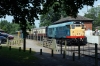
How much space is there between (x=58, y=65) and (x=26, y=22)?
3.20 meters

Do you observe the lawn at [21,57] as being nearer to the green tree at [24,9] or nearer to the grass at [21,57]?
the grass at [21,57]

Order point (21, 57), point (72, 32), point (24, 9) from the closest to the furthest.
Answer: point (24, 9) < point (21, 57) < point (72, 32)

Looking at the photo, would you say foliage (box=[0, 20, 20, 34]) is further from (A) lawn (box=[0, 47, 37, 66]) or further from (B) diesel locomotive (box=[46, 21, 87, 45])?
(A) lawn (box=[0, 47, 37, 66])

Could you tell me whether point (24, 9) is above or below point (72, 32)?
above

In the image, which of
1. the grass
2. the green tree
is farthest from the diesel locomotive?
the green tree

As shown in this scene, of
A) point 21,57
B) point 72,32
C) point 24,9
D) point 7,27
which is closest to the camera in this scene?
point 24,9

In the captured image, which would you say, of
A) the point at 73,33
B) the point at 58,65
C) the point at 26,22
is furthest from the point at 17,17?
the point at 73,33

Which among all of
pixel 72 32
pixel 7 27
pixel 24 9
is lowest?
pixel 72 32

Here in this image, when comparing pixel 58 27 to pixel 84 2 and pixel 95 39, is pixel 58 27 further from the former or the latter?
pixel 84 2

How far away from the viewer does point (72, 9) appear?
15781mm

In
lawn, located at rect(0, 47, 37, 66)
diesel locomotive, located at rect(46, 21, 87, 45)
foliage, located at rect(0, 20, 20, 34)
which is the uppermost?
foliage, located at rect(0, 20, 20, 34)

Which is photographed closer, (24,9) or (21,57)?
(24,9)

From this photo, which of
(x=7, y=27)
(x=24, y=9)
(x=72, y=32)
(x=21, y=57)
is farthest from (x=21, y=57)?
(x=7, y=27)

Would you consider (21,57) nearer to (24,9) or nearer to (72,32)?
(24,9)
